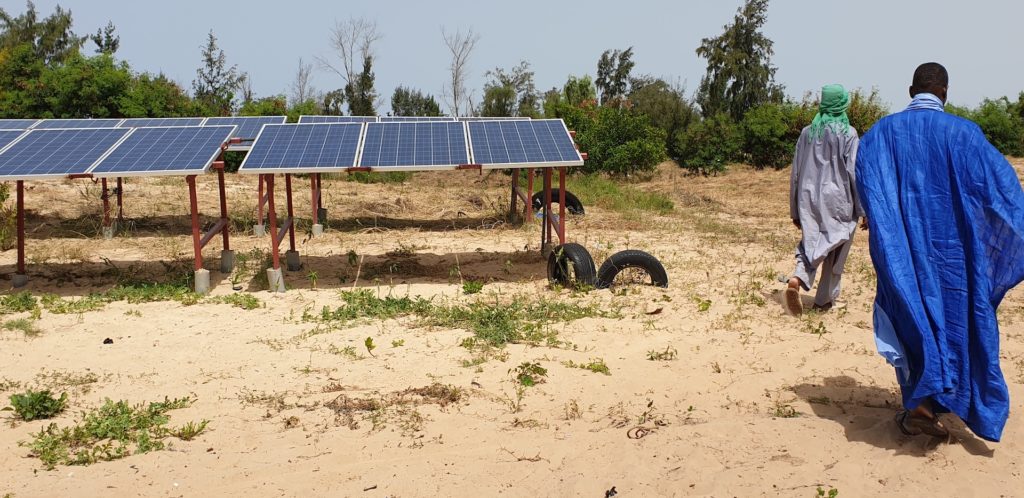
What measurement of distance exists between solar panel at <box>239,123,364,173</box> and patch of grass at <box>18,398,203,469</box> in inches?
139

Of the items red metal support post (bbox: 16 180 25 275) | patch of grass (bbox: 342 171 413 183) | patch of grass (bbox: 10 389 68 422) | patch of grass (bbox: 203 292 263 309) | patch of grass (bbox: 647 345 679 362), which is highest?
patch of grass (bbox: 342 171 413 183)

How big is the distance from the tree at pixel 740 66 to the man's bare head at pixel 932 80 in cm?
3137

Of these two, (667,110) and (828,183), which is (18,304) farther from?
(667,110)

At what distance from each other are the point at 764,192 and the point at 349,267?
1072cm

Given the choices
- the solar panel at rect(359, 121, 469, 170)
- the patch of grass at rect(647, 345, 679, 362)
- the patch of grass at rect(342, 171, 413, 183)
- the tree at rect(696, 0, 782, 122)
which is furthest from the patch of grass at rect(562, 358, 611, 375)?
the tree at rect(696, 0, 782, 122)

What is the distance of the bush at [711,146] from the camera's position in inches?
904

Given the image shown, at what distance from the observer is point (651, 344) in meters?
6.73

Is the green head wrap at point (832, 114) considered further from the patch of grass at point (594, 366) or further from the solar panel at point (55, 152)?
the solar panel at point (55, 152)

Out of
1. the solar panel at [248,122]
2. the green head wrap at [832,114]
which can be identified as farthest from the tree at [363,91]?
the green head wrap at [832,114]

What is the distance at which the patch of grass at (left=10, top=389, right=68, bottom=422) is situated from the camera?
17.6ft

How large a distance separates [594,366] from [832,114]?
2814 millimetres

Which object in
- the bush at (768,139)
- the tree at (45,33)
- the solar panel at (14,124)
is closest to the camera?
the solar panel at (14,124)

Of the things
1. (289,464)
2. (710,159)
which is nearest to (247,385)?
(289,464)

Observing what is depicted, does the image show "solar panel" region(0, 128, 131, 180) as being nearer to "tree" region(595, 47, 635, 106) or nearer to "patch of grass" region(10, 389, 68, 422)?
"patch of grass" region(10, 389, 68, 422)
